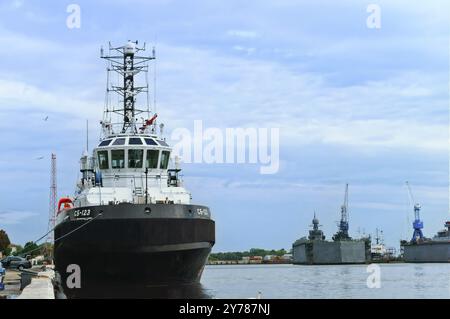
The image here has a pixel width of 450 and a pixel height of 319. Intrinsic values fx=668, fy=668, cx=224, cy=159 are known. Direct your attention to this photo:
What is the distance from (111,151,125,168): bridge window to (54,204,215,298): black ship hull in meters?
5.85

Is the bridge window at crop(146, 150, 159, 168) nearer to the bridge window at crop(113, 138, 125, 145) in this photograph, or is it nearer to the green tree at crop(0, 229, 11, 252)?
the bridge window at crop(113, 138, 125, 145)

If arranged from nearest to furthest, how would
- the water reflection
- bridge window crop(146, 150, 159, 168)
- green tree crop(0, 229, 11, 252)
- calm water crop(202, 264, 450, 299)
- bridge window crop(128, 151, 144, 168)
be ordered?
the water reflection → bridge window crop(128, 151, 144, 168) → bridge window crop(146, 150, 159, 168) → calm water crop(202, 264, 450, 299) → green tree crop(0, 229, 11, 252)

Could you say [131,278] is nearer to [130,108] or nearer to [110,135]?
[110,135]

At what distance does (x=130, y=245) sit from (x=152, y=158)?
365 inches

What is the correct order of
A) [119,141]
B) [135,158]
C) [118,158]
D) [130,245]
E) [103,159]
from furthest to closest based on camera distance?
[103,159]
[119,141]
[118,158]
[135,158]
[130,245]

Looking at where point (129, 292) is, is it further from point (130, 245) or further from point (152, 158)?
point (152, 158)

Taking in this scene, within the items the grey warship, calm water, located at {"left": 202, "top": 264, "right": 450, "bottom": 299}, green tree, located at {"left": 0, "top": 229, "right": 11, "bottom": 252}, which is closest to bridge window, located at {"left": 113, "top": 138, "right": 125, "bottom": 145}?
the grey warship

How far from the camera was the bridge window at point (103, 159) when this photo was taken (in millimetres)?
42500

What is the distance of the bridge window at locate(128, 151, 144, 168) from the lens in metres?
42.0

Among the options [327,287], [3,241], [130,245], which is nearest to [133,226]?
[130,245]

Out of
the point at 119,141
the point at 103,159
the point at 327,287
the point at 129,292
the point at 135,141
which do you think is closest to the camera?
the point at 129,292

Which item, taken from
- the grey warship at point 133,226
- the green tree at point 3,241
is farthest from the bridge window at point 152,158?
the green tree at point 3,241

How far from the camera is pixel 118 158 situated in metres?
42.2

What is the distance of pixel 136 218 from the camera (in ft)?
114
